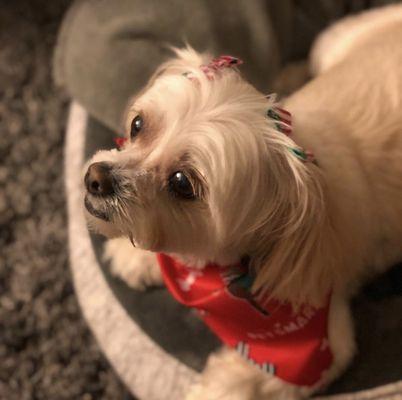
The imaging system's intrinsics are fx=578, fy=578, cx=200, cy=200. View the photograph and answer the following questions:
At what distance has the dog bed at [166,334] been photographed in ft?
4.39

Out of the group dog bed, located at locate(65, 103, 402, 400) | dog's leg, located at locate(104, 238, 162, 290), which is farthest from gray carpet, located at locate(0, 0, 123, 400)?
dog's leg, located at locate(104, 238, 162, 290)

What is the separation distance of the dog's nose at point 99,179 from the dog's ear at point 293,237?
0.28 metres

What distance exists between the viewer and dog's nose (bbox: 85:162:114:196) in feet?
3.33

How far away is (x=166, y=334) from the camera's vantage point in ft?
4.67

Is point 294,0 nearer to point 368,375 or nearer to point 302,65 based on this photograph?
point 302,65

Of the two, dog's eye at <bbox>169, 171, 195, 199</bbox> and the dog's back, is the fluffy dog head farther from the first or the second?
the dog's back

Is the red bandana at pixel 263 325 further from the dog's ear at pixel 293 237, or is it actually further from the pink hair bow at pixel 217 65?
the pink hair bow at pixel 217 65

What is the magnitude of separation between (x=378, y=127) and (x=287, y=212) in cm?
35

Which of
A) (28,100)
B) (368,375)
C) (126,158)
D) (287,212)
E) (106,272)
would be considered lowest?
(368,375)

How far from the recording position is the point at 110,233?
1130mm

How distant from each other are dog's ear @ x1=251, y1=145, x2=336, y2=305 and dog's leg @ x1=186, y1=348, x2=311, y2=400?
Result: 28 centimetres

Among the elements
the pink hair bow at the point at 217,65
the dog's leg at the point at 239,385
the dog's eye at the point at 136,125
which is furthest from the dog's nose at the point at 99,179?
the dog's leg at the point at 239,385

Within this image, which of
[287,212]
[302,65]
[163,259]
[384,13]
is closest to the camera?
[287,212]

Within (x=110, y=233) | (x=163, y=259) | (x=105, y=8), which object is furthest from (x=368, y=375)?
(x=105, y=8)
